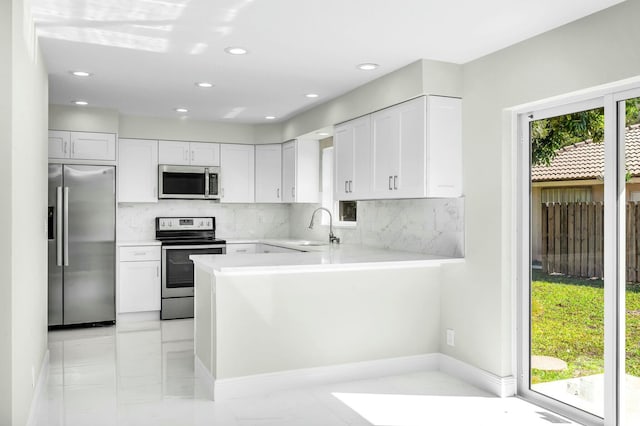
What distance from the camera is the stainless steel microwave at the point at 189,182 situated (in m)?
6.29

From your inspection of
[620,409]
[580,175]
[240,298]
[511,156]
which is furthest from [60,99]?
[620,409]

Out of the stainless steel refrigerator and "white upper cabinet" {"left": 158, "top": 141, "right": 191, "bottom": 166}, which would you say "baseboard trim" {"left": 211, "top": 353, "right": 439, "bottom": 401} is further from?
"white upper cabinet" {"left": 158, "top": 141, "right": 191, "bottom": 166}

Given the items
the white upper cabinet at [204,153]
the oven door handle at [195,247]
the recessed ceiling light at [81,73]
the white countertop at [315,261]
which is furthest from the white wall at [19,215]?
the white upper cabinet at [204,153]

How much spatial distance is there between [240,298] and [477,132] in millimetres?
2039

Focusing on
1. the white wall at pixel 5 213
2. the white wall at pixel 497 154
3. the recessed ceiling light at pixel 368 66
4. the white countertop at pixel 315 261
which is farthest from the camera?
the recessed ceiling light at pixel 368 66

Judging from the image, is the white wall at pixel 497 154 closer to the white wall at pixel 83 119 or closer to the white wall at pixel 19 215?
the white wall at pixel 19 215

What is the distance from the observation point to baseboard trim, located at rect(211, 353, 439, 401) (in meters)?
3.51

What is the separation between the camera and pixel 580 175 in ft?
10.4

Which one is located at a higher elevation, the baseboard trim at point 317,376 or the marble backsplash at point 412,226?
the marble backsplash at point 412,226

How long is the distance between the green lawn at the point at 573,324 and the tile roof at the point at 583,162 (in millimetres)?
631

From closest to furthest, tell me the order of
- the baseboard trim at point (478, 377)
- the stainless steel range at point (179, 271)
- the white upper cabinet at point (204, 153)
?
the baseboard trim at point (478, 377), the stainless steel range at point (179, 271), the white upper cabinet at point (204, 153)

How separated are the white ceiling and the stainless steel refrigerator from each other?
1.09 m

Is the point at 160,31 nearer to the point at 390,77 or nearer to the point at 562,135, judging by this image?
the point at 390,77

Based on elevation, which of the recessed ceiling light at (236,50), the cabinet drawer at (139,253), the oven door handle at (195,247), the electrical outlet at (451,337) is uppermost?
the recessed ceiling light at (236,50)
